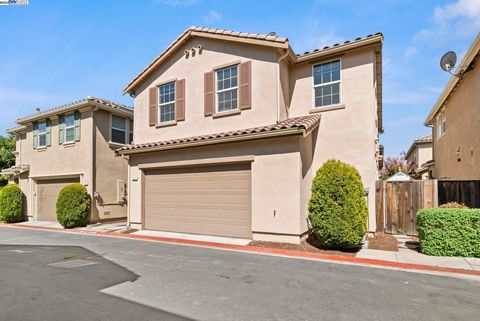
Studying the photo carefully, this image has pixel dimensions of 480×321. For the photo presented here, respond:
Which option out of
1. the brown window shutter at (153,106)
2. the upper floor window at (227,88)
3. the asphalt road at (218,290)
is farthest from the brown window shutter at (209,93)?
the asphalt road at (218,290)

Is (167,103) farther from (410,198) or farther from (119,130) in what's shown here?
(410,198)

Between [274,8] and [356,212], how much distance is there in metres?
7.70

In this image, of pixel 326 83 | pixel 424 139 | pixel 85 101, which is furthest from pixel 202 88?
pixel 424 139

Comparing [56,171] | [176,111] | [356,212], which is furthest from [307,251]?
[56,171]

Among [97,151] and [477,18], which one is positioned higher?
[477,18]

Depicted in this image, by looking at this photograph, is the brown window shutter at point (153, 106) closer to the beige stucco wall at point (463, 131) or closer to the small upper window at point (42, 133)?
the small upper window at point (42, 133)

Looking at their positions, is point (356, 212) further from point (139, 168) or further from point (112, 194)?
point (112, 194)

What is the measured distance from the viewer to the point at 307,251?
8.66 m

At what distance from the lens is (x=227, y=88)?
1178cm

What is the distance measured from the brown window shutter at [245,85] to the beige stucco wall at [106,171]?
9242 millimetres

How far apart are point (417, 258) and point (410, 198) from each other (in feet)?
11.9

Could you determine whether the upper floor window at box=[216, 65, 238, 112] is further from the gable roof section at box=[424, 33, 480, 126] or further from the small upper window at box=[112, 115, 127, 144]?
the small upper window at box=[112, 115, 127, 144]

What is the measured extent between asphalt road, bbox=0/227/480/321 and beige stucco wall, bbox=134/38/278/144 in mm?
5098

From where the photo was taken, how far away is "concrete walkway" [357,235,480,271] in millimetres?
7031
